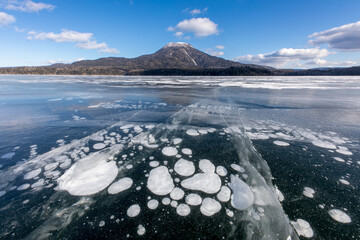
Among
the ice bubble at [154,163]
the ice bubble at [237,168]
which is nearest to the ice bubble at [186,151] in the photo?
the ice bubble at [154,163]

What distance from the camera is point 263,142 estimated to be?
134 inches

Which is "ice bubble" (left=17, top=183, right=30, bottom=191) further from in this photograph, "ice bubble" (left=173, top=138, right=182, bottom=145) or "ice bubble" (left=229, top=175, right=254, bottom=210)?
"ice bubble" (left=229, top=175, right=254, bottom=210)

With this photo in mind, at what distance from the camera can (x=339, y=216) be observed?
5.51ft

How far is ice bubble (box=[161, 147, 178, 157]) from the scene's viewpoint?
2.95 m

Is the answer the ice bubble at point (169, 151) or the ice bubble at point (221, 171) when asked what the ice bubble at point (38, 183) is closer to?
the ice bubble at point (169, 151)

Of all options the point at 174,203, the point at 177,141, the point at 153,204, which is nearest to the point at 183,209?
the point at 174,203

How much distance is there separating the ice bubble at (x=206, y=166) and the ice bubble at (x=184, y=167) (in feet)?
0.50

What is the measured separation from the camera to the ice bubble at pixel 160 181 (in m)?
2.06

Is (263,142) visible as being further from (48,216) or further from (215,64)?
(215,64)

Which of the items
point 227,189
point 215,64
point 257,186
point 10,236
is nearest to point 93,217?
point 10,236

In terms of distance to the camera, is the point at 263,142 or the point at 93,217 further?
the point at 263,142

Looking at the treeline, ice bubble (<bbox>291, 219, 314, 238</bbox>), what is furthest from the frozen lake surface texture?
the treeline

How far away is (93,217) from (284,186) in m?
2.39

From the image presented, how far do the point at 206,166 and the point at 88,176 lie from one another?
1834 mm
